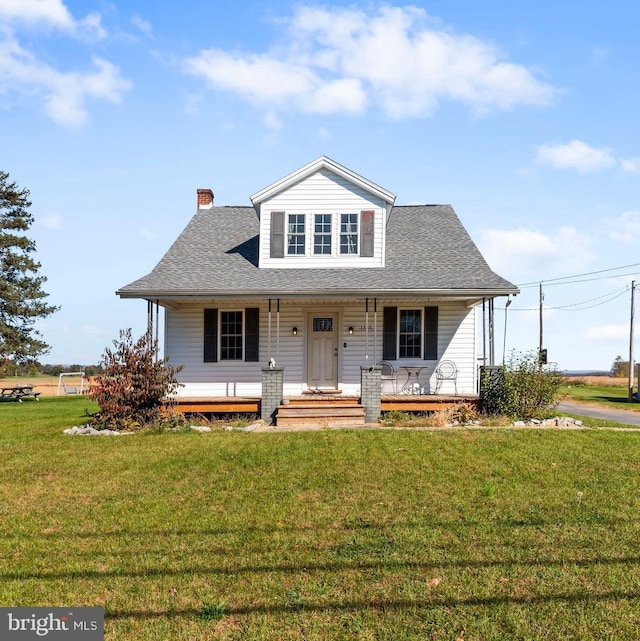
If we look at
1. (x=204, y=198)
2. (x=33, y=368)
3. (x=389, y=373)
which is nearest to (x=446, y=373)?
(x=389, y=373)

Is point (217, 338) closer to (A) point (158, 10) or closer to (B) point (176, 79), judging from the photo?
(B) point (176, 79)

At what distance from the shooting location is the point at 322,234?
1519 centimetres

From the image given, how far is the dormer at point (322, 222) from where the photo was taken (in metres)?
15.1

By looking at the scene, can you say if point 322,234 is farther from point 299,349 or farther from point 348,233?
point 299,349

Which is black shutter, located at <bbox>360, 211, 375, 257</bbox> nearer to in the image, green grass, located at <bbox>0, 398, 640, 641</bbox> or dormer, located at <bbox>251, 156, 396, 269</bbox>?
dormer, located at <bbox>251, 156, 396, 269</bbox>

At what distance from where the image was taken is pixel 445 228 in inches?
691

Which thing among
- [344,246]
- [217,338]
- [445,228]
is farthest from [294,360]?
[445,228]

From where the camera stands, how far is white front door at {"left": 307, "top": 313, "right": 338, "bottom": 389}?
15.2 m

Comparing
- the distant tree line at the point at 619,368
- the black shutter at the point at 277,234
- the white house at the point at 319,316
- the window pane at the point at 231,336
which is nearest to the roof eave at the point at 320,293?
the white house at the point at 319,316

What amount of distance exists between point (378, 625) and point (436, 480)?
3.78m

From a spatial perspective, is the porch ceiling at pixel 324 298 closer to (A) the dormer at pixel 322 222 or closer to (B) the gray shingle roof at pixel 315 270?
(B) the gray shingle roof at pixel 315 270

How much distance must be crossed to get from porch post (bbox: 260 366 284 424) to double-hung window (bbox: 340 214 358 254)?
4411mm

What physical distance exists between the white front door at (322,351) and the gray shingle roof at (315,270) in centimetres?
148

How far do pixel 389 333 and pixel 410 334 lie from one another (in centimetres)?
63
